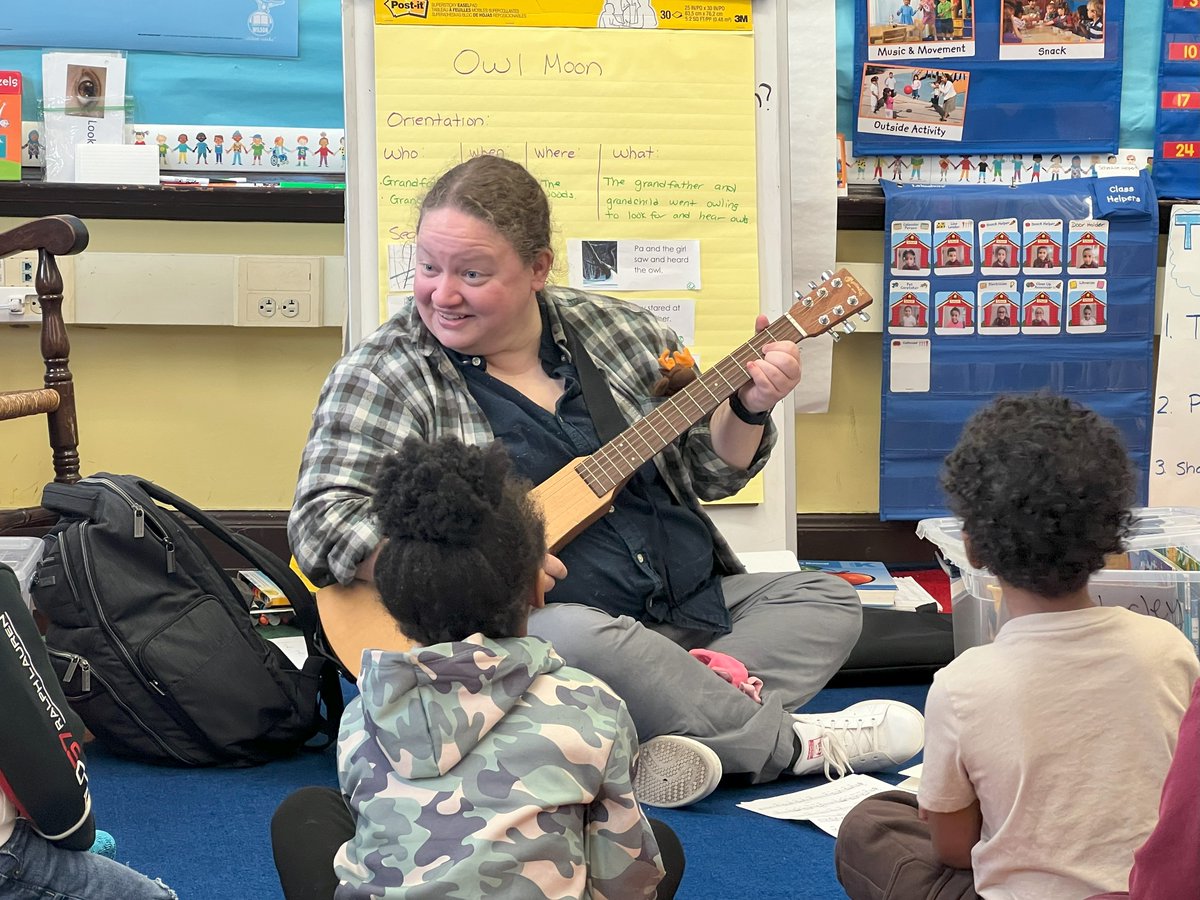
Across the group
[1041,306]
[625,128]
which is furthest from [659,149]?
[1041,306]

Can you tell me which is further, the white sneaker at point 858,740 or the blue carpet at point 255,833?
the white sneaker at point 858,740

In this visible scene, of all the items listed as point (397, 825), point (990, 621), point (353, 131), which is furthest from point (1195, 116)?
point (397, 825)

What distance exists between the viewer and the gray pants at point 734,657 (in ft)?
5.74

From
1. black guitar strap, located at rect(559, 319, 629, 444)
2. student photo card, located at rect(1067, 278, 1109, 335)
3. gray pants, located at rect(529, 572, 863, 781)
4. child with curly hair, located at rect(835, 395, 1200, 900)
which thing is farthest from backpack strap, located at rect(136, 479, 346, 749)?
student photo card, located at rect(1067, 278, 1109, 335)

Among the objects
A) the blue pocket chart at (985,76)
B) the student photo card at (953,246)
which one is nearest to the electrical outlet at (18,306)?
the blue pocket chart at (985,76)

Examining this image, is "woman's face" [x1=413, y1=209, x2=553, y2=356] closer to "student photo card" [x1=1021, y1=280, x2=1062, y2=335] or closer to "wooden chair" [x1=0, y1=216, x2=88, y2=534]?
"wooden chair" [x1=0, y1=216, x2=88, y2=534]

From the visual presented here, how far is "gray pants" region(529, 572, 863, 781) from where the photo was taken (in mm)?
1750

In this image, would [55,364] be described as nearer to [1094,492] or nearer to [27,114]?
[27,114]

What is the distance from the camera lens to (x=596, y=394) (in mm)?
1962

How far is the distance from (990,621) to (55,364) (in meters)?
1.72

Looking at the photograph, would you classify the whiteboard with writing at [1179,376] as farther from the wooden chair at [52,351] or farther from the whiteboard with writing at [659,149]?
the wooden chair at [52,351]

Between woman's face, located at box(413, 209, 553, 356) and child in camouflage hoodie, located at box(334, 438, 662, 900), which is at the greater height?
woman's face, located at box(413, 209, 553, 356)

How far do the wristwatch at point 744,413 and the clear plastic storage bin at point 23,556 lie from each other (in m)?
1.05

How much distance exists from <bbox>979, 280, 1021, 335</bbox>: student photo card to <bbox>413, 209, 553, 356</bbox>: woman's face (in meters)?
1.67
